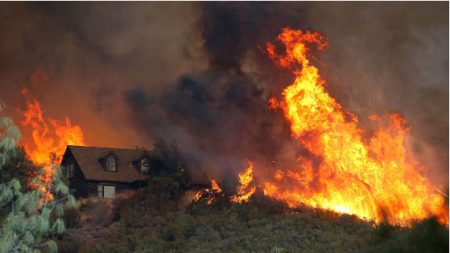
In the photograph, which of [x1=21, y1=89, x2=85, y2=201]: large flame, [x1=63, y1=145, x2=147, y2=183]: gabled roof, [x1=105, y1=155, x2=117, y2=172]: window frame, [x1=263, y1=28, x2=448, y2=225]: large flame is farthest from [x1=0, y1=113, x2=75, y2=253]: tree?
[x1=21, y1=89, x2=85, y2=201]: large flame

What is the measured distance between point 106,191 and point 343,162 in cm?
2060

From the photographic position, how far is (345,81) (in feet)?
210

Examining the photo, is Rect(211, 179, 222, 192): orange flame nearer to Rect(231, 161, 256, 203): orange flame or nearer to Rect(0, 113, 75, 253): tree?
Rect(231, 161, 256, 203): orange flame

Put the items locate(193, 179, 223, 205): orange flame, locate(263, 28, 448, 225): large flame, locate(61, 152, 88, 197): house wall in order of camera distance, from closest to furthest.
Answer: locate(263, 28, 448, 225): large flame, locate(193, 179, 223, 205): orange flame, locate(61, 152, 88, 197): house wall

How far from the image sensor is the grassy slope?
168 feet

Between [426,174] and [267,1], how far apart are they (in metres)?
17.4

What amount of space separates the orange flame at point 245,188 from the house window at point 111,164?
511 inches

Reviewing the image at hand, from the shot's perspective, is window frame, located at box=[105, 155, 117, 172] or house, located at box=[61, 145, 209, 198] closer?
house, located at box=[61, 145, 209, 198]

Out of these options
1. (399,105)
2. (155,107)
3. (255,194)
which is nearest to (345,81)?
(399,105)

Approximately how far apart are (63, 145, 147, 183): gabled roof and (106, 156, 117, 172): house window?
1.10ft

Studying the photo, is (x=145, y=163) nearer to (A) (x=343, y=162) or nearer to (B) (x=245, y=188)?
(B) (x=245, y=188)

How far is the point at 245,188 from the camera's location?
61562mm

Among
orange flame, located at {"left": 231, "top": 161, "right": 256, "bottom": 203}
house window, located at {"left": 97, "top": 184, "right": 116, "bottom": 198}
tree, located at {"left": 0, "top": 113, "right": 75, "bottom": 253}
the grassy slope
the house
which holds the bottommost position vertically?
tree, located at {"left": 0, "top": 113, "right": 75, "bottom": 253}

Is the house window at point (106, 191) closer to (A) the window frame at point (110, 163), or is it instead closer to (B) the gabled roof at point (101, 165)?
(B) the gabled roof at point (101, 165)
